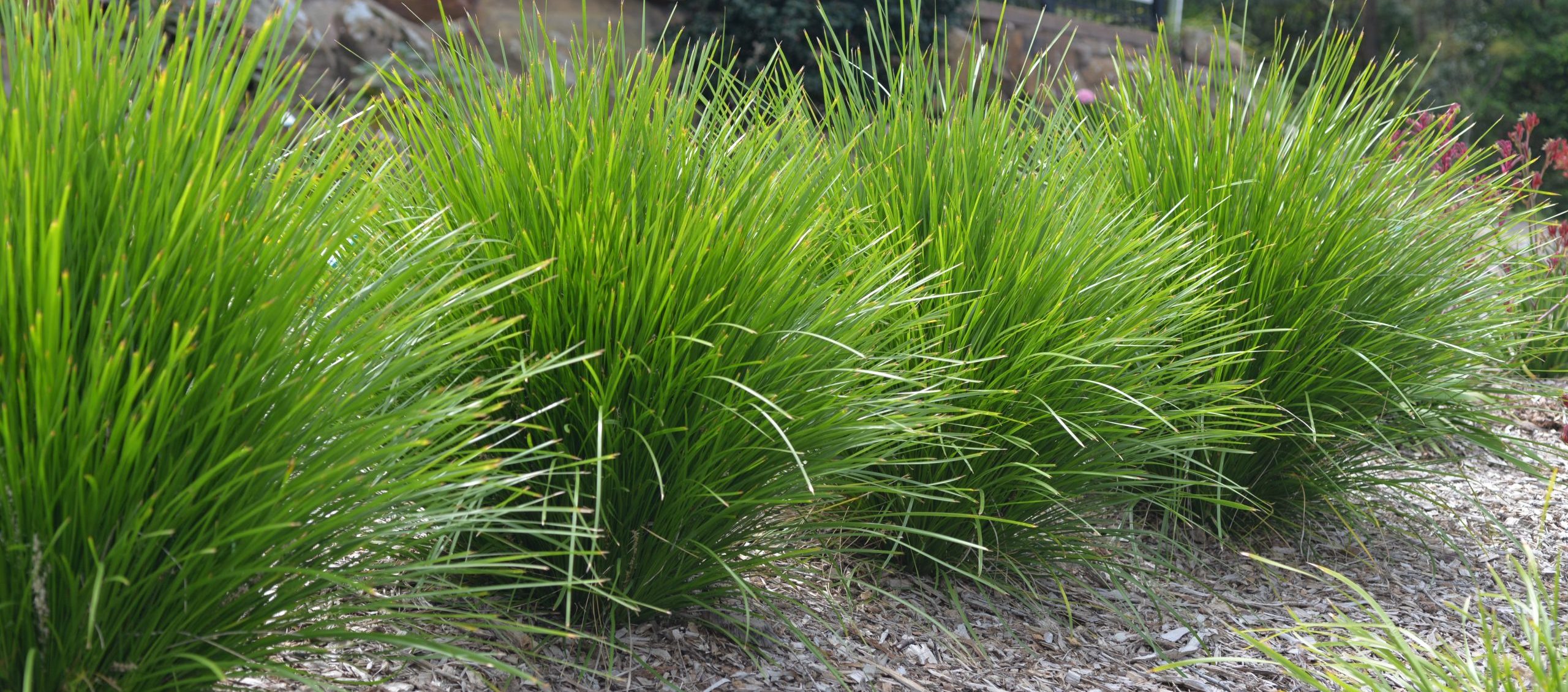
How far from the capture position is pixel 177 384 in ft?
4.21

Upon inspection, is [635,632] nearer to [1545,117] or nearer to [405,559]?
[405,559]

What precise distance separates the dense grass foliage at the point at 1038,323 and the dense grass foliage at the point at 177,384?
106 cm

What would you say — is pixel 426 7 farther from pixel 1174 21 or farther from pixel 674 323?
pixel 1174 21

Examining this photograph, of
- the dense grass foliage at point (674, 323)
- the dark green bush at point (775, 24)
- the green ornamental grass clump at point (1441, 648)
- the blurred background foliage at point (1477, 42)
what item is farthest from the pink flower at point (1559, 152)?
the blurred background foliage at point (1477, 42)

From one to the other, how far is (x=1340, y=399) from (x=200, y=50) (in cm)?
260

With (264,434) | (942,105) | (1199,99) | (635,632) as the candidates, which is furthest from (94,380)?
(1199,99)

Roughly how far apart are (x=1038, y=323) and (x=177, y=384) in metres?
1.51

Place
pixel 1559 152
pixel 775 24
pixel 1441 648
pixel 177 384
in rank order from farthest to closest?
pixel 775 24 < pixel 1559 152 < pixel 1441 648 < pixel 177 384

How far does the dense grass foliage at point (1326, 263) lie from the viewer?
290cm

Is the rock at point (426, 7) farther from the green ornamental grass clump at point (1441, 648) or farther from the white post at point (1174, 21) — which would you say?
the green ornamental grass clump at point (1441, 648)

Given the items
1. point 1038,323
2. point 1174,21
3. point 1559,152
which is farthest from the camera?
point 1174,21

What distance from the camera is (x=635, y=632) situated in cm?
208

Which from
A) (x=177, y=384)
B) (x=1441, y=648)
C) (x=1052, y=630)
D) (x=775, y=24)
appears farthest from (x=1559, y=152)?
(x=775, y=24)

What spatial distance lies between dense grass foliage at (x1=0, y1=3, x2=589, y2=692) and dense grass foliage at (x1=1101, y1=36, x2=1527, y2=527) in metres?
1.98
